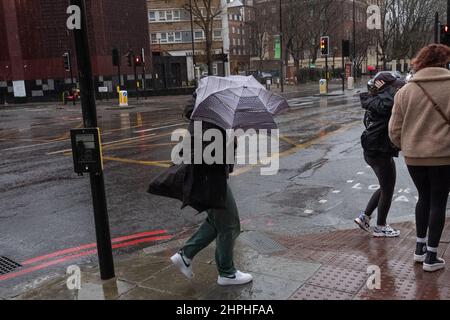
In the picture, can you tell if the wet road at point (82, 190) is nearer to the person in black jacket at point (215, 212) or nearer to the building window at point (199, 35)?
the person in black jacket at point (215, 212)

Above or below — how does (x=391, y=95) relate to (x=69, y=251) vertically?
above

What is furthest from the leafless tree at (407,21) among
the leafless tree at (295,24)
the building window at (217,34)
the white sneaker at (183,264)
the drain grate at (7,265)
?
the white sneaker at (183,264)

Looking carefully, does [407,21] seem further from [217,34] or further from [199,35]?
[199,35]

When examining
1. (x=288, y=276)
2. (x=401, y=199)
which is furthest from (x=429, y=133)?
(x=401, y=199)

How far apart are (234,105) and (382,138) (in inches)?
85.5

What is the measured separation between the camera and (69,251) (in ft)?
18.7

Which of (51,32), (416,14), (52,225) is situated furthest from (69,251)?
(416,14)

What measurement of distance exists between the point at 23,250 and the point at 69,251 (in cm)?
59

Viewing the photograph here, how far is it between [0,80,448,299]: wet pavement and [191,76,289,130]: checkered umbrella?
4.54 ft

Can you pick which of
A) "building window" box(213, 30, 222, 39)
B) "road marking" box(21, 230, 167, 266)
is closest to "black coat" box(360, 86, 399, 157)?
"road marking" box(21, 230, 167, 266)

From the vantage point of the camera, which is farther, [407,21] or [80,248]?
[407,21]

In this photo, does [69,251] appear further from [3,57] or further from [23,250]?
[3,57]

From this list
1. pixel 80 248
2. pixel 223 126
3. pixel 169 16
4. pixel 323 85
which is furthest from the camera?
pixel 169 16

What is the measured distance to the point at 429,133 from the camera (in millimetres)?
4047
